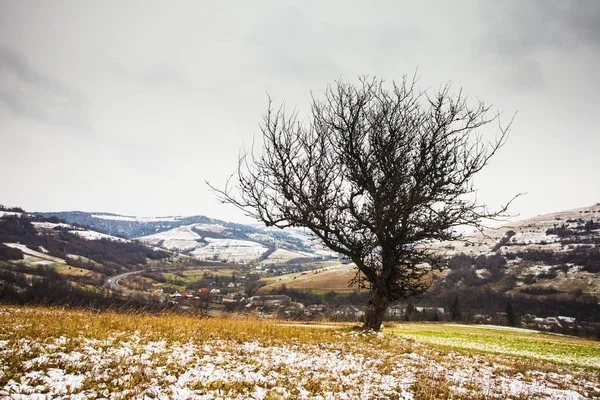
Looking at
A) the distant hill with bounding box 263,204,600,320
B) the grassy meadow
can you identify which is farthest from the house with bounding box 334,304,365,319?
the grassy meadow

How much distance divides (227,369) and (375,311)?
1022cm

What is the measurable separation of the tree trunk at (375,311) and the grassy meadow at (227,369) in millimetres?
4186

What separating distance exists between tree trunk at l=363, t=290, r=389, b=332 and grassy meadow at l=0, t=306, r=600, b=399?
4.19 m

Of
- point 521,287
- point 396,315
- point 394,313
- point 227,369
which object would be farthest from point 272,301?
point 521,287

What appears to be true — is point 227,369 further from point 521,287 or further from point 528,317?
point 521,287

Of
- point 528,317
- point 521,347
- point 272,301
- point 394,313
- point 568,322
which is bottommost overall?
point 272,301

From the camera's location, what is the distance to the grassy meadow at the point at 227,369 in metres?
5.46

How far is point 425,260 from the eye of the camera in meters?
15.6

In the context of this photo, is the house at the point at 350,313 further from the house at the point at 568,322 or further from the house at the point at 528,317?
the house at the point at 528,317

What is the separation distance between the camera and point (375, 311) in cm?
1527

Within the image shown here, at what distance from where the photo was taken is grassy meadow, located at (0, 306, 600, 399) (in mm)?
5465

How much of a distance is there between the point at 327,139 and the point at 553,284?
21954 centimetres

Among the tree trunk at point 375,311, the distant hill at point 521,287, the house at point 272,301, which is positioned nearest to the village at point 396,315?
the house at point 272,301

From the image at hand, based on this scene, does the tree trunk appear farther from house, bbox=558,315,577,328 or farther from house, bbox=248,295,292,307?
house, bbox=558,315,577,328
